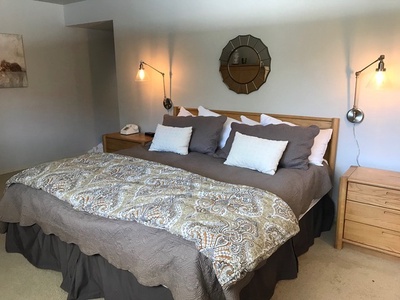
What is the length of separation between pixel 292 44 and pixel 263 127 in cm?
86

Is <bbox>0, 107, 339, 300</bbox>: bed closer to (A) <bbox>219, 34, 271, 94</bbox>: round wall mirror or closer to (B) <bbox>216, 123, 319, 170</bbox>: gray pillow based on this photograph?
(B) <bbox>216, 123, 319, 170</bbox>: gray pillow

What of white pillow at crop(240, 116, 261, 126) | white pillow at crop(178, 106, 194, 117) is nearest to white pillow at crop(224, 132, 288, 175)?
white pillow at crop(240, 116, 261, 126)

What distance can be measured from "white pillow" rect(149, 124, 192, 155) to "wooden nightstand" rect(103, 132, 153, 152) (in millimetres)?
576

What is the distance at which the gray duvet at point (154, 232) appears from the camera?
4.48ft

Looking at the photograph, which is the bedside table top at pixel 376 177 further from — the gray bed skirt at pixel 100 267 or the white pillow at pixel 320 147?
the gray bed skirt at pixel 100 267

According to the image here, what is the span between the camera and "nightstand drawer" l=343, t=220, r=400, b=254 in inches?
89.1

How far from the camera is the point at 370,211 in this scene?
2322 millimetres

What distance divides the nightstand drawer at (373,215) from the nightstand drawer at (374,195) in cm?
4

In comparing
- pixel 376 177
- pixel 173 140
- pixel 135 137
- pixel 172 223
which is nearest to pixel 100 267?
pixel 172 223

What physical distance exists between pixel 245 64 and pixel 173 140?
1.07 m

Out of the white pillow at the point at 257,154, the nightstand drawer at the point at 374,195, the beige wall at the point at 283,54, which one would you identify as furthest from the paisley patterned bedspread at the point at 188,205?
the beige wall at the point at 283,54

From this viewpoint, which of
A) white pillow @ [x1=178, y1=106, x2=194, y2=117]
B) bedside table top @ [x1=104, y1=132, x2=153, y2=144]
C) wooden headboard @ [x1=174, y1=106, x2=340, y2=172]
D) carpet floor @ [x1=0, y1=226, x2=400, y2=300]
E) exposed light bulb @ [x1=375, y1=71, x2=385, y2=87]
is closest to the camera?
carpet floor @ [x1=0, y1=226, x2=400, y2=300]

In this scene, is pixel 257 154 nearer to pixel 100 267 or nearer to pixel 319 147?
pixel 319 147

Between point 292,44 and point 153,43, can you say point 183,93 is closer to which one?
point 153,43
